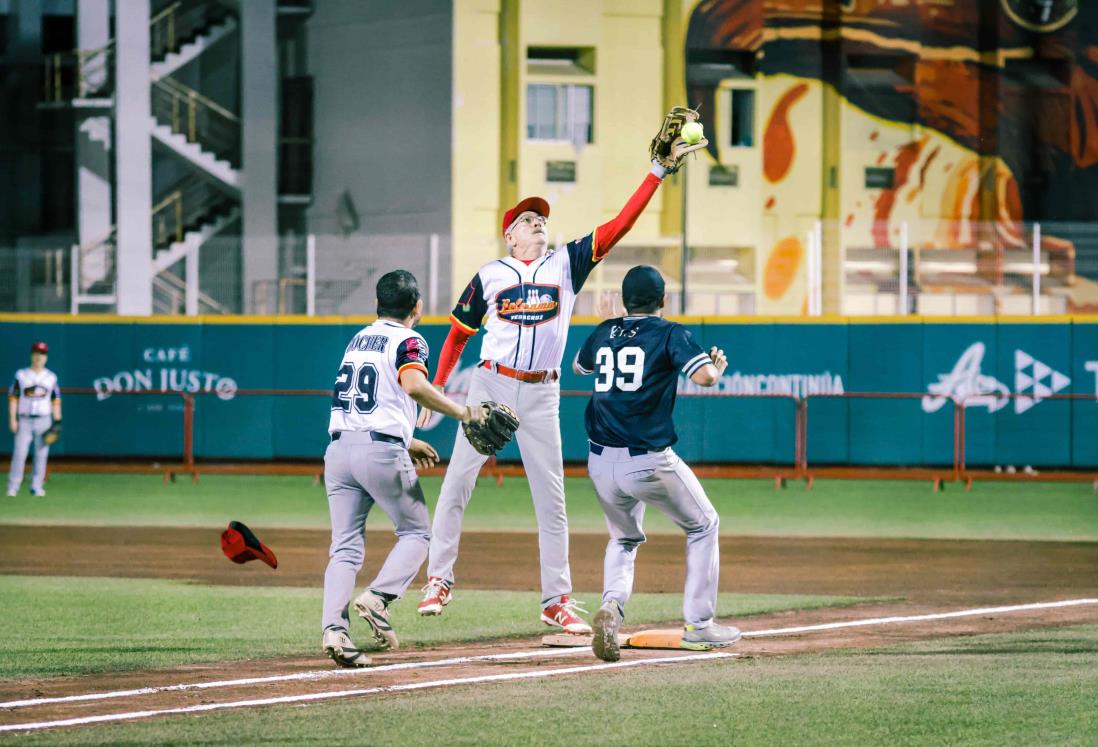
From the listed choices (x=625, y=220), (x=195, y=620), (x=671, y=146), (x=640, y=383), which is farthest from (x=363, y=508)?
(x=671, y=146)

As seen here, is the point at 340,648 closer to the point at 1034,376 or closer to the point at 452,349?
the point at 452,349

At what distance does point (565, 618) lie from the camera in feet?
28.8

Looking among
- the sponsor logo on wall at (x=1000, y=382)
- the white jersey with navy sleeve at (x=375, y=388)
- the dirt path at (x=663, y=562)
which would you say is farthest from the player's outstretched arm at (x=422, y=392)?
the sponsor logo on wall at (x=1000, y=382)

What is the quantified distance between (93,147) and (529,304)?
24.9 metres

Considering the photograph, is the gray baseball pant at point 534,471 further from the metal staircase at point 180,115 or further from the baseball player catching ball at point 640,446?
the metal staircase at point 180,115

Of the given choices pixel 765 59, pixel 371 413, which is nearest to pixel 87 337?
pixel 765 59

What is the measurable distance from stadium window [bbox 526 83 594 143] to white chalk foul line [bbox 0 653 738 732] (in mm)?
25198

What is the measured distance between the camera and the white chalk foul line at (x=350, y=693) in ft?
21.5

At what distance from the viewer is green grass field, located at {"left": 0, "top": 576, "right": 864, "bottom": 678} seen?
8398 millimetres

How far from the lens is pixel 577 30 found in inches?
1265

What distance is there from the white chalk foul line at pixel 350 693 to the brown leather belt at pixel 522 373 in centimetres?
167

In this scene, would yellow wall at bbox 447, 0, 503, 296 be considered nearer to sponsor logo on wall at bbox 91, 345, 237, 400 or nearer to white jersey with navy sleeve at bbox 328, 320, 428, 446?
sponsor logo on wall at bbox 91, 345, 237, 400

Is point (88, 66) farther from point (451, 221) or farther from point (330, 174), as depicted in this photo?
point (451, 221)

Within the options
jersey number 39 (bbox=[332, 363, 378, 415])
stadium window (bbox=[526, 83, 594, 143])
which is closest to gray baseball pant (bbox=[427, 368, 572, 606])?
jersey number 39 (bbox=[332, 363, 378, 415])
